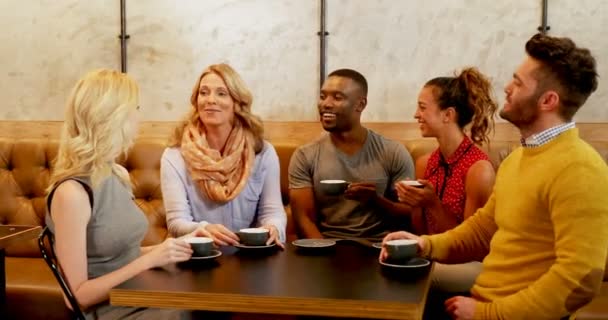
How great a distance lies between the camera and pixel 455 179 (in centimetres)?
275

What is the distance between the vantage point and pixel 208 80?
9.59ft

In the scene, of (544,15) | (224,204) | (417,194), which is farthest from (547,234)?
(544,15)

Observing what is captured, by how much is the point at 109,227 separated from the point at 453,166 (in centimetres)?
139

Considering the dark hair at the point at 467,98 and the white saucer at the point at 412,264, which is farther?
the dark hair at the point at 467,98

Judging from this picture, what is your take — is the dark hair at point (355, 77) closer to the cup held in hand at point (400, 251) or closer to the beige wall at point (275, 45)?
the beige wall at point (275, 45)

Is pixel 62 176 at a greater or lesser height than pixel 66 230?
greater

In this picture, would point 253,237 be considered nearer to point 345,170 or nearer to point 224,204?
point 224,204

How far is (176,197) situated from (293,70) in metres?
1.30

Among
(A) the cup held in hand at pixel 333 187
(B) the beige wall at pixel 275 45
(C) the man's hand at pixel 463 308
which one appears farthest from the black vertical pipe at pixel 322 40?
(C) the man's hand at pixel 463 308

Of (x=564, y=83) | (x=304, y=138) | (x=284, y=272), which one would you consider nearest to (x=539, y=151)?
(x=564, y=83)

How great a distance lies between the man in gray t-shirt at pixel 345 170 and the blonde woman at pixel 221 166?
0.22 m

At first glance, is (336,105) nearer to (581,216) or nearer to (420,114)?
(420,114)

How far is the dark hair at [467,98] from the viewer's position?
286 cm

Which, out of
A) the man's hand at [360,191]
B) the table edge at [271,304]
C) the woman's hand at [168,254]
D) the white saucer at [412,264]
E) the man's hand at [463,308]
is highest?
the man's hand at [360,191]
